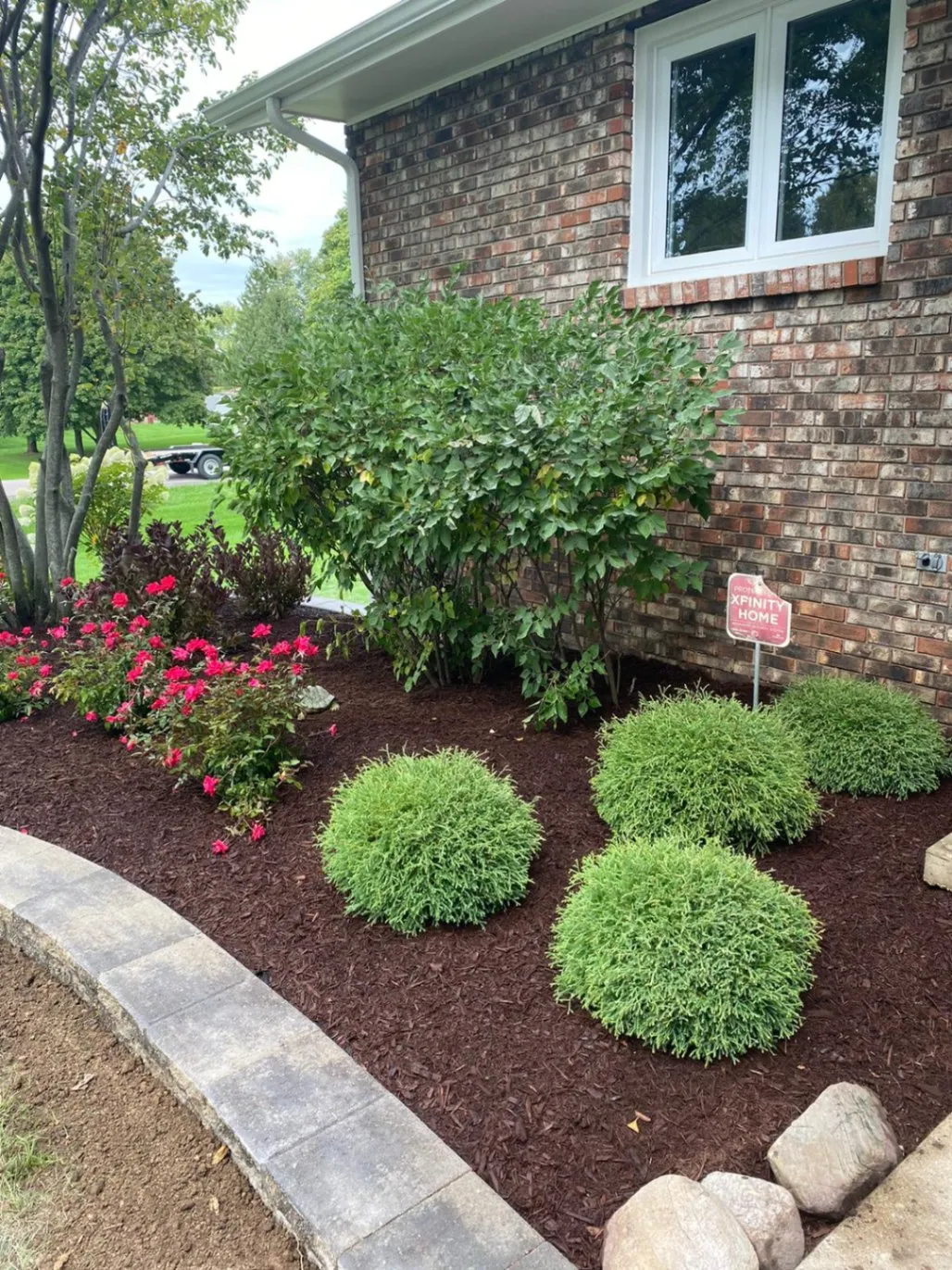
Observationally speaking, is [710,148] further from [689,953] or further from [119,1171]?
[119,1171]

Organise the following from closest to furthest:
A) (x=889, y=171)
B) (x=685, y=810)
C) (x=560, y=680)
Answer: (x=685, y=810)
(x=889, y=171)
(x=560, y=680)

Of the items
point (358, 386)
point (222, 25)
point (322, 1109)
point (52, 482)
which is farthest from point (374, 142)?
point (322, 1109)

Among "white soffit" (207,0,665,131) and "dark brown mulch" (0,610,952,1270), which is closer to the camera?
"dark brown mulch" (0,610,952,1270)

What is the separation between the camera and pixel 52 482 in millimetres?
6242

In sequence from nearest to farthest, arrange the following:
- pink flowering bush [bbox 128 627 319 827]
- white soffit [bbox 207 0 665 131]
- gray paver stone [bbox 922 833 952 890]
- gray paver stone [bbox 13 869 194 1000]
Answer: gray paver stone [bbox 13 869 194 1000] → gray paver stone [bbox 922 833 952 890] → pink flowering bush [bbox 128 627 319 827] → white soffit [bbox 207 0 665 131]

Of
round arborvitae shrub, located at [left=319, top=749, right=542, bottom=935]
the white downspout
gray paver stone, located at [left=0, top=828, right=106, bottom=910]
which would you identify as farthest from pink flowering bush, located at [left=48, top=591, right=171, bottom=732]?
the white downspout

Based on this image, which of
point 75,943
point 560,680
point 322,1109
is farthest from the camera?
point 560,680

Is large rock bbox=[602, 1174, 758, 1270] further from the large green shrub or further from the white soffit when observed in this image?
the white soffit

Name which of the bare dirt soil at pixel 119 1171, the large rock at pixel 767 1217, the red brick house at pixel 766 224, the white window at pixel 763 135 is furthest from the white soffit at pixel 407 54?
the large rock at pixel 767 1217

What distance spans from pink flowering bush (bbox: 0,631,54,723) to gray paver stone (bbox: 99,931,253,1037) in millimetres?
2451

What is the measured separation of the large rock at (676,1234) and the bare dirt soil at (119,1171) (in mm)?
641

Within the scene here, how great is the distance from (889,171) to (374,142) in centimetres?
358

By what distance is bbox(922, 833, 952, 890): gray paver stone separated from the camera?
2.76m

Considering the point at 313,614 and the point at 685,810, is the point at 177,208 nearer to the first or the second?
the point at 313,614
